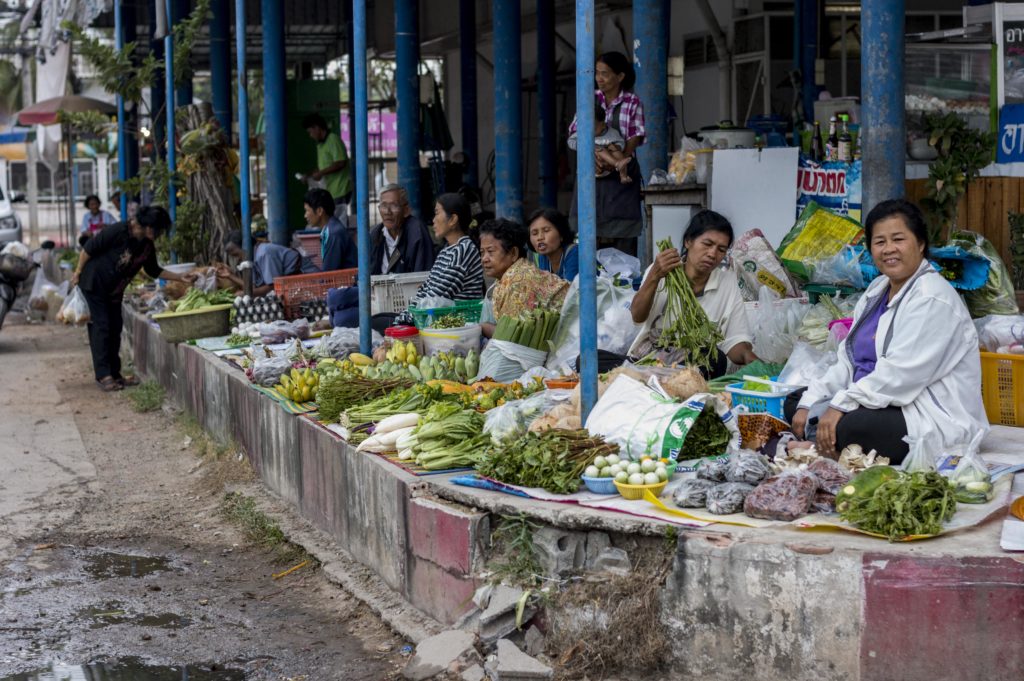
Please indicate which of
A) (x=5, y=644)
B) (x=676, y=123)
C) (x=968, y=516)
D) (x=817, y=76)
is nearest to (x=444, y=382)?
(x=5, y=644)

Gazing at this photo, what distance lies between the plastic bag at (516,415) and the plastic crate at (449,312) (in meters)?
1.96

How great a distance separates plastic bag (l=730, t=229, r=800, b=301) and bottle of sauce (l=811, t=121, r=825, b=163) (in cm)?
86

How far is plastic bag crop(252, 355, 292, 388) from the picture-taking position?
761cm

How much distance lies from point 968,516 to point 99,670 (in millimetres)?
3199

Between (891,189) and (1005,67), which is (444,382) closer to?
(891,189)

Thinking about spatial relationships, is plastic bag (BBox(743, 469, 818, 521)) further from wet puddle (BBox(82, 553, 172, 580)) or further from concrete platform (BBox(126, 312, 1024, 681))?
wet puddle (BBox(82, 553, 172, 580))

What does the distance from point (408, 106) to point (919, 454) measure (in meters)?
8.70

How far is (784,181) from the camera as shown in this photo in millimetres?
7336

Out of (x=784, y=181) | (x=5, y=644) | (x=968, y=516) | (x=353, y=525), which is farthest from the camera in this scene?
(x=784, y=181)

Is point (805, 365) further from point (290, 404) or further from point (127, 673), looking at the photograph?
point (127, 673)

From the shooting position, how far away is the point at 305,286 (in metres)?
9.92

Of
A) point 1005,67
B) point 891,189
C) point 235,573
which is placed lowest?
point 235,573

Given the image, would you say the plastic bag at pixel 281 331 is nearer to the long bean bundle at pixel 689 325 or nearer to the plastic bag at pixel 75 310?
the long bean bundle at pixel 689 325

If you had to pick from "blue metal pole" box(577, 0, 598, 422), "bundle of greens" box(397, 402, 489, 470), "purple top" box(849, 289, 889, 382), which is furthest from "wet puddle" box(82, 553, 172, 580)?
"purple top" box(849, 289, 889, 382)
